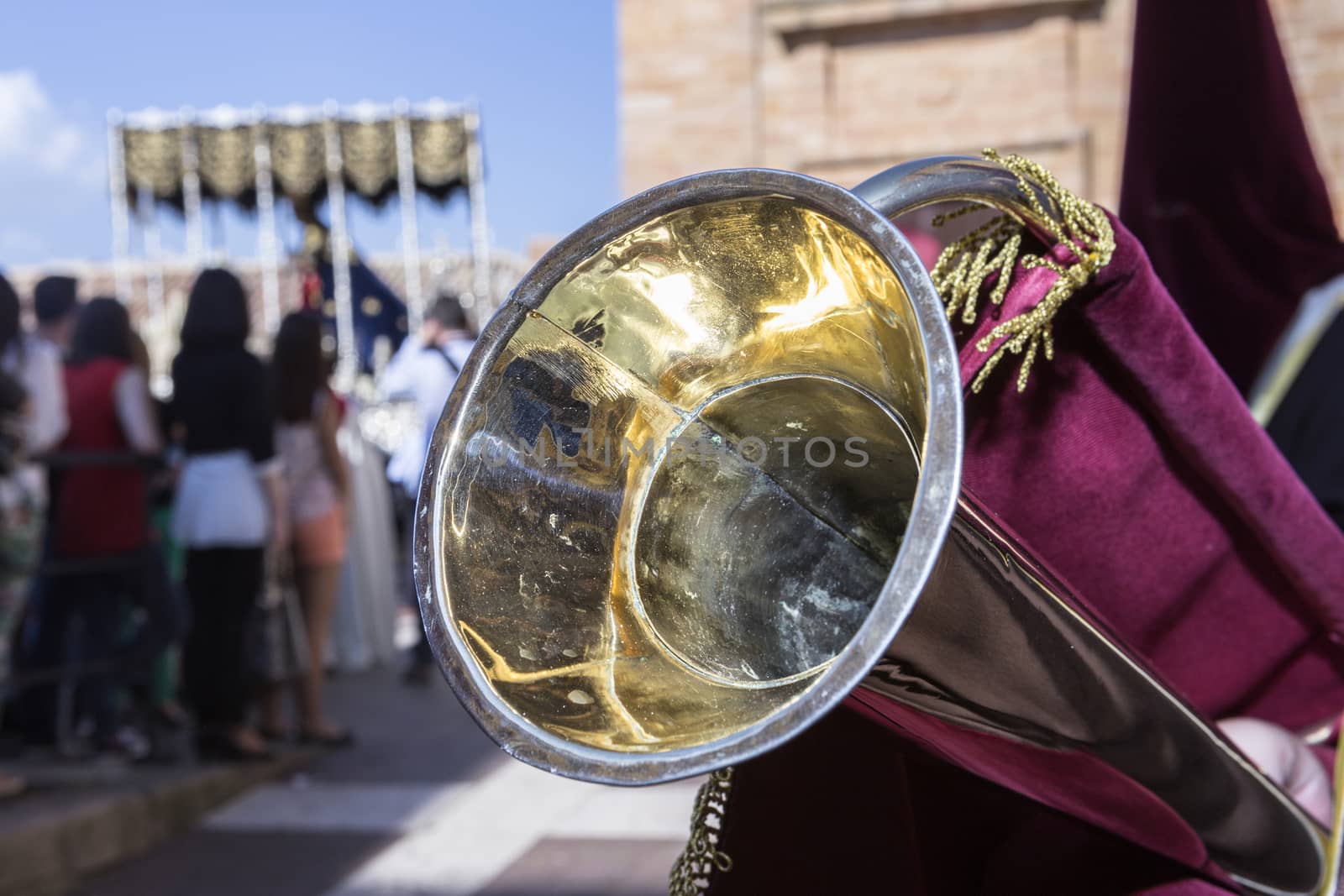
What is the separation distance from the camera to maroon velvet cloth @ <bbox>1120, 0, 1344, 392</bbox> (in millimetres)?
1561

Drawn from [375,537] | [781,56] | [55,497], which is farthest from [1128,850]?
[781,56]

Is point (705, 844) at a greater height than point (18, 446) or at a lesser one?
lesser

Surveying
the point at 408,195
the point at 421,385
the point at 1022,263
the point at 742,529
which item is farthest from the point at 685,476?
the point at 408,195

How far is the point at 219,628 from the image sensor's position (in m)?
3.74

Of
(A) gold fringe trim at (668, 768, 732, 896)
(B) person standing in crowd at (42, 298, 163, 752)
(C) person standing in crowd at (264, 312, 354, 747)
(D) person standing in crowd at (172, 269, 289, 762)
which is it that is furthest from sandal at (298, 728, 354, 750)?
(A) gold fringe trim at (668, 768, 732, 896)

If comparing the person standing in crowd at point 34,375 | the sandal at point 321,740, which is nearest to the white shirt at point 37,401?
the person standing in crowd at point 34,375

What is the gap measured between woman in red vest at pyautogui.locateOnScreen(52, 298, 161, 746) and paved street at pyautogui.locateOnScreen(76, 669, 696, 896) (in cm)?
67

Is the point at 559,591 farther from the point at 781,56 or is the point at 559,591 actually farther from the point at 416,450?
the point at 781,56

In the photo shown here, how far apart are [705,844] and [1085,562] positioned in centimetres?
46

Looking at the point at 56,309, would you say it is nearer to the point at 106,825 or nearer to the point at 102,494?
the point at 102,494

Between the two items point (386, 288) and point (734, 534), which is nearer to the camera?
point (734, 534)

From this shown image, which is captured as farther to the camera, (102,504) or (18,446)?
(102,504)

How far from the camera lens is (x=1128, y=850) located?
3.58 ft

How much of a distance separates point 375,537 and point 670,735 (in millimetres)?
5290
